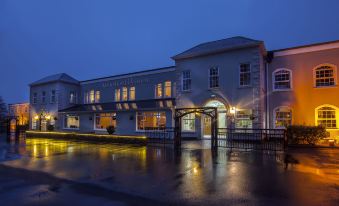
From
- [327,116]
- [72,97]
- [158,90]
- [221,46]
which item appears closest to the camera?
[327,116]

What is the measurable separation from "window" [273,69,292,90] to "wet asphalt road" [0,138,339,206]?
7.76 meters

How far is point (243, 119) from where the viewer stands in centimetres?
1878

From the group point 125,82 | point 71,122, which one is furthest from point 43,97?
point 125,82

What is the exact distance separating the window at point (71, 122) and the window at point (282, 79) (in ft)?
75.1

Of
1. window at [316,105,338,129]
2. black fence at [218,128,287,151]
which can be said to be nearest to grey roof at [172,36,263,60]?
black fence at [218,128,287,151]

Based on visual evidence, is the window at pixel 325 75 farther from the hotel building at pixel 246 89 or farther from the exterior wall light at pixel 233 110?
the exterior wall light at pixel 233 110

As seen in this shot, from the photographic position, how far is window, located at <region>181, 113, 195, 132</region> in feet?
69.6

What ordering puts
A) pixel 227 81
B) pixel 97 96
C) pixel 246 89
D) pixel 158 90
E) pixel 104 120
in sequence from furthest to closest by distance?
pixel 97 96 < pixel 104 120 < pixel 158 90 < pixel 227 81 < pixel 246 89

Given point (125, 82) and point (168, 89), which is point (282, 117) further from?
point (125, 82)

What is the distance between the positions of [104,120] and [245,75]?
16.5 m

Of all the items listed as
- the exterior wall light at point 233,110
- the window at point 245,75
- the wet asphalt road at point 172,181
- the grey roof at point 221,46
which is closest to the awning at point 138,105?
the grey roof at point 221,46

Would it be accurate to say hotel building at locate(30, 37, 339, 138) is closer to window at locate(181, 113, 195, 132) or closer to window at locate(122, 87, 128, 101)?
window at locate(181, 113, 195, 132)

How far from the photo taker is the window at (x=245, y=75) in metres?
18.9

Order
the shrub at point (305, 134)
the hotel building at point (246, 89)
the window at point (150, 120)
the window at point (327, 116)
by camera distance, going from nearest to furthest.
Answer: the shrub at point (305, 134), the window at point (327, 116), the hotel building at point (246, 89), the window at point (150, 120)
